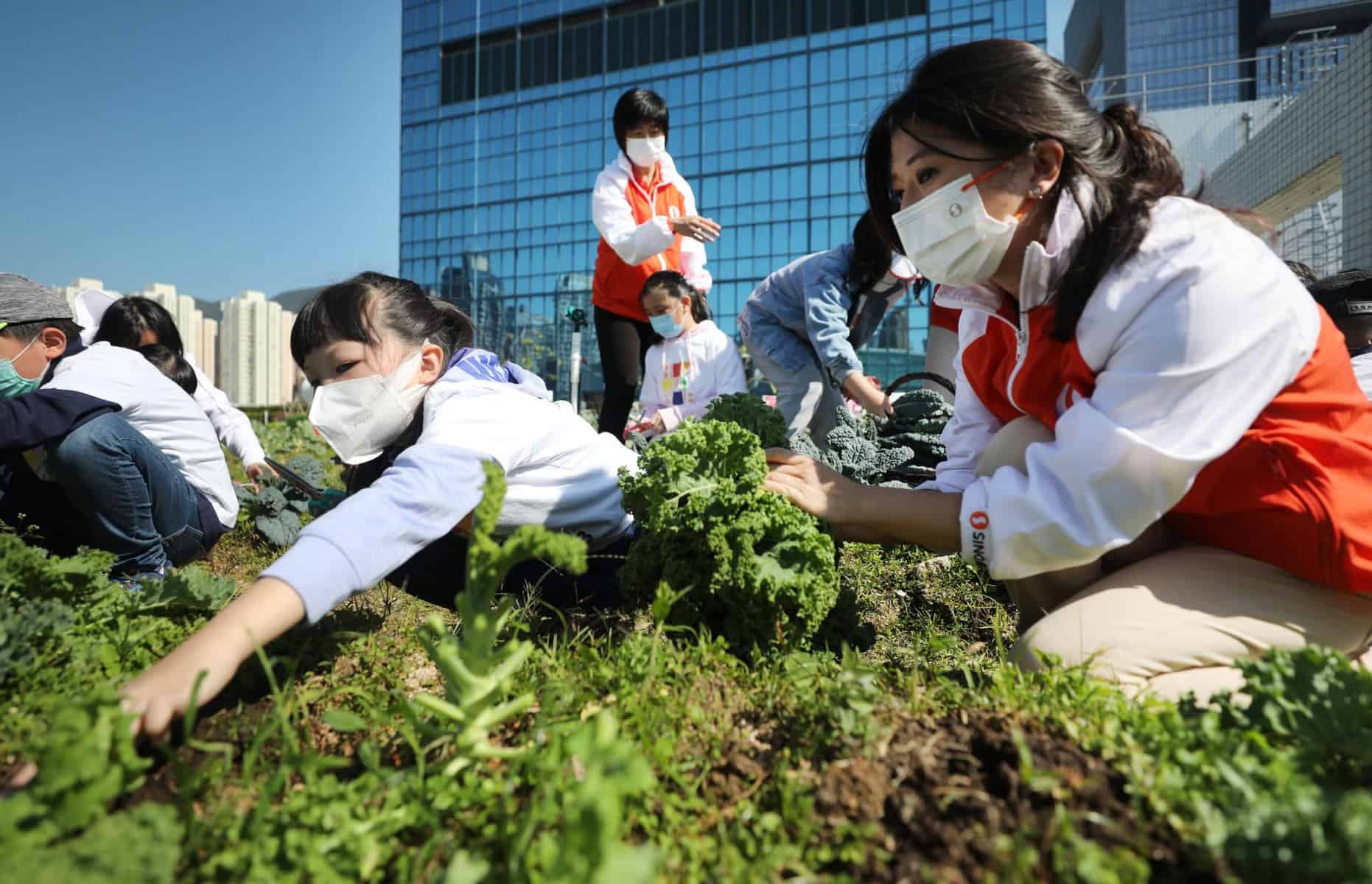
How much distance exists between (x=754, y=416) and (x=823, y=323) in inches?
108

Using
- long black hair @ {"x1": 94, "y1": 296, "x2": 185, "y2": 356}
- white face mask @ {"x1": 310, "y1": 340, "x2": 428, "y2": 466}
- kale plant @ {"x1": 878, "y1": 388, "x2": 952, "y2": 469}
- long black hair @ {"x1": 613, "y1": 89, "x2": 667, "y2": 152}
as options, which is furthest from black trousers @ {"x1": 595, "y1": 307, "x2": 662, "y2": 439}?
white face mask @ {"x1": 310, "y1": 340, "x2": 428, "y2": 466}

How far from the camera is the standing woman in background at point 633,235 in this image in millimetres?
5172

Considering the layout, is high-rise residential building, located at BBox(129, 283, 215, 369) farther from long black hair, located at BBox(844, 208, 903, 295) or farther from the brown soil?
the brown soil

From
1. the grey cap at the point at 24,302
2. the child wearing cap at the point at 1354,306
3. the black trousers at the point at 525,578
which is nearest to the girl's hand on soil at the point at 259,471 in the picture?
the grey cap at the point at 24,302

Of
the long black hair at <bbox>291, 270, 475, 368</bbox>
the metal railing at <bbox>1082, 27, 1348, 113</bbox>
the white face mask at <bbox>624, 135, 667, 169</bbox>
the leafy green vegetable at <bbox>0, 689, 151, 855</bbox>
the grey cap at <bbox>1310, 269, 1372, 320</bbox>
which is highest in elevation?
the metal railing at <bbox>1082, 27, 1348, 113</bbox>

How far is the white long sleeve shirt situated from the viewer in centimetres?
572

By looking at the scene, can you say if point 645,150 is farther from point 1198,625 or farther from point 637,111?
point 1198,625

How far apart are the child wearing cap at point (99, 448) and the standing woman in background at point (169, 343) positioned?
0.53 meters

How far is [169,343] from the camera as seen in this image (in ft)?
14.8

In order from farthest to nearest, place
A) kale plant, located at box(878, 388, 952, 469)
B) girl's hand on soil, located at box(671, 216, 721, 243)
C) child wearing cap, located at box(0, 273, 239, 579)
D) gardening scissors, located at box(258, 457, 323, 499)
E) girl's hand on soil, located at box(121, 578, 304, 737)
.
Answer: girl's hand on soil, located at box(671, 216, 721, 243) < kale plant, located at box(878, 388, 952, 469) < gardening scissors, located at box(258, 457, 323, 499) < child wearing cap, located at box(0, 273, 239, 579) < girl's hand on soil, located at box(121, 578, 304, 737)

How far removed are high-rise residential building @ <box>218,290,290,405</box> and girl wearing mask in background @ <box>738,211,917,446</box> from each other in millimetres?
18434

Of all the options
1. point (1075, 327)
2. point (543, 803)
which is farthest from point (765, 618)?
point (1075, 327)

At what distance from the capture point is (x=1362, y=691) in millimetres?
1288

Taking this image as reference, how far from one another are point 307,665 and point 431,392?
0.85 metres
